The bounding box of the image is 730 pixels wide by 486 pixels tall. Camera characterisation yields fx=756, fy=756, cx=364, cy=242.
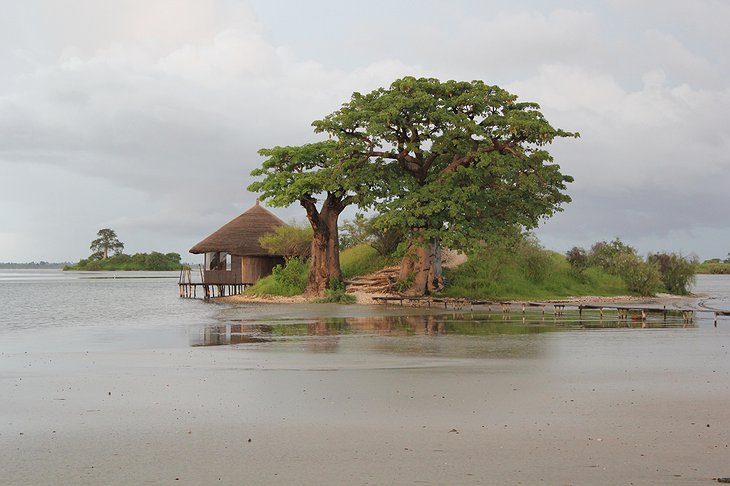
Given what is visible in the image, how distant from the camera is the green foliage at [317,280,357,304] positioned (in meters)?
35.3

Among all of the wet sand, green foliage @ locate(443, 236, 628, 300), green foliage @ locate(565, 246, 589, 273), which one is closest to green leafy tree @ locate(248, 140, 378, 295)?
green foliage @ locate(443, 236, 628, 300)

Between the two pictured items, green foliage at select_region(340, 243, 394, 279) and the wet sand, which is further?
green foliage at select_region(340, 243, 394, 279)

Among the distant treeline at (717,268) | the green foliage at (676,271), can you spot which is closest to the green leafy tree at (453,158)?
the green foliage at (676,271)

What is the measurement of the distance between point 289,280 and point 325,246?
133 inches

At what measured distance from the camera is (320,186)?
35875 millimetres

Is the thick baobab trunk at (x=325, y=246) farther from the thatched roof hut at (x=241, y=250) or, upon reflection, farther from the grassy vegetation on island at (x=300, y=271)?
the thatched roof hut at (x=241, y=250)

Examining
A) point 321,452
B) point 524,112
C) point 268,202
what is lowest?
point 321,452

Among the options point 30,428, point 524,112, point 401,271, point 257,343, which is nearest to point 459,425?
point 30,428

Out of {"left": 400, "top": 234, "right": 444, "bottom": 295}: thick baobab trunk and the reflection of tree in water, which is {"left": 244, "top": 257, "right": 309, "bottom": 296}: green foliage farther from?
the reflection of tree in water

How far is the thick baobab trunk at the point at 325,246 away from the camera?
37.4 meters

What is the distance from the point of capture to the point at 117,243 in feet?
489

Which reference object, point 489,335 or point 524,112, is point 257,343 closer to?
point 489,335

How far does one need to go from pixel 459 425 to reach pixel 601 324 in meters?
15.4

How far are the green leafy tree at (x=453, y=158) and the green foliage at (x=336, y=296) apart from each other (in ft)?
10.6
